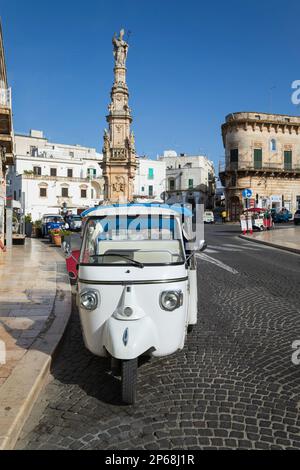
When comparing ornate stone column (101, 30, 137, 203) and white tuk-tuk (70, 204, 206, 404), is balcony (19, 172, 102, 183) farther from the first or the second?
white tuk-tuk (70, 204, 206, 404)

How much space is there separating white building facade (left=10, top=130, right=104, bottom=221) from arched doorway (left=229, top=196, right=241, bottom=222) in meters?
20.0

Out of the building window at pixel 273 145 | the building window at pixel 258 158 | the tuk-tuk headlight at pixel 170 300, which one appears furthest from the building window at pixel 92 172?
the tuk-tuk headlight at pixel 170 300

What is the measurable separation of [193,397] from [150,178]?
69326mm

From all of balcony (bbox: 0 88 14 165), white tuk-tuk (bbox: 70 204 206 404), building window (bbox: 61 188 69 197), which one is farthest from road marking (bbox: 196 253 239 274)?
building window (bbox: 61 188 69 197)

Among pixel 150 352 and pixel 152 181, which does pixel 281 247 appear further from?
pixel 152 181

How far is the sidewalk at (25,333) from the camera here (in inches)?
133

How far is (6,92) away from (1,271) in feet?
25.5

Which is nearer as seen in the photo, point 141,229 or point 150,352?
point 150,352

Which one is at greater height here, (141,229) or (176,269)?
(141,229)

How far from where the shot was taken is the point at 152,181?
72.2 meters

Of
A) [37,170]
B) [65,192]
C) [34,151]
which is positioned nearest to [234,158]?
[65,192]

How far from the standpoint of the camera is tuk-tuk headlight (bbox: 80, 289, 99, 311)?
3.80 meters

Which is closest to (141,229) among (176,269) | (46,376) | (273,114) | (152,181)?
(176,269)

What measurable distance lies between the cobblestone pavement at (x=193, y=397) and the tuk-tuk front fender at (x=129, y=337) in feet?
1.73
